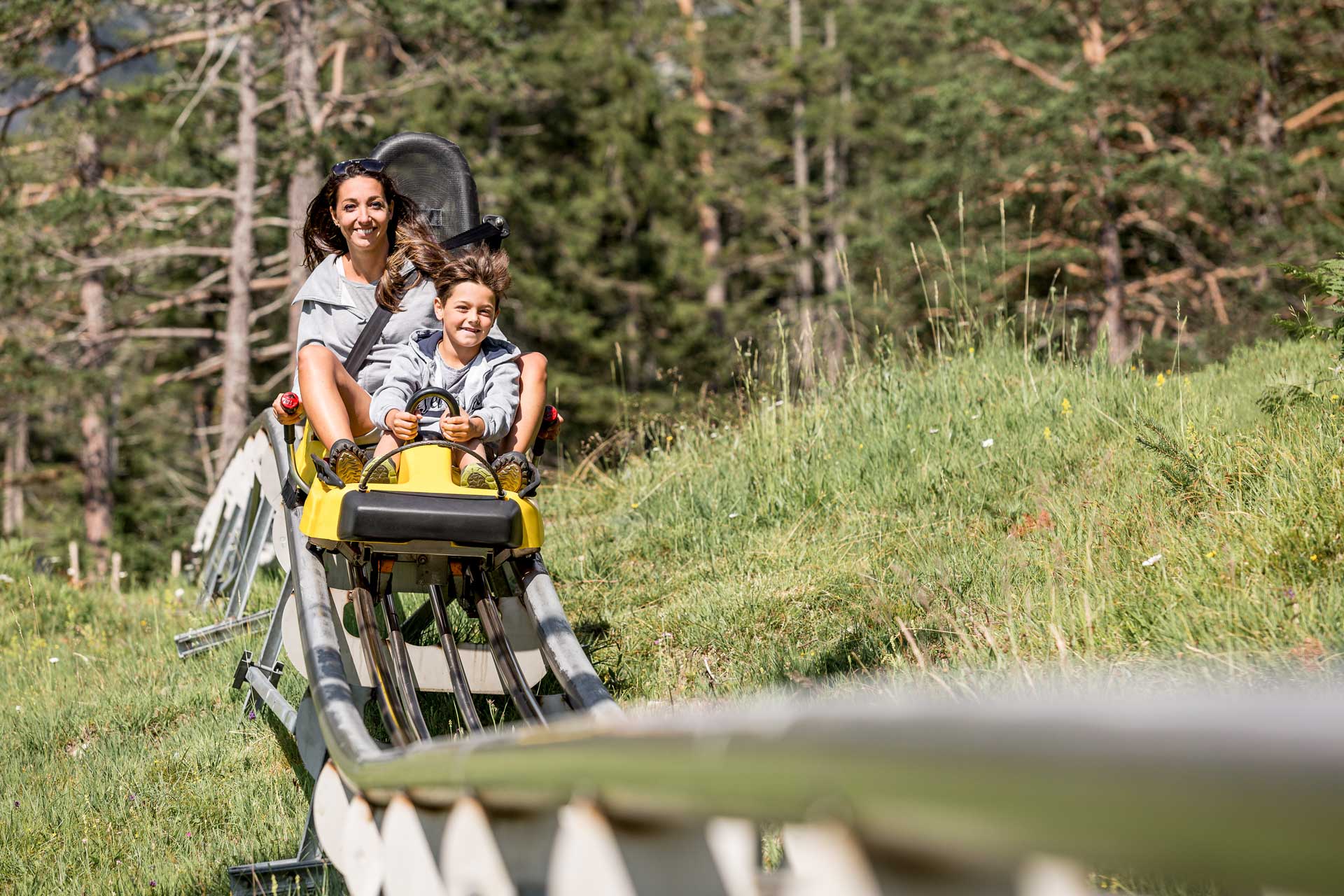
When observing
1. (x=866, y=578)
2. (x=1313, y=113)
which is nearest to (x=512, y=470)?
(x=866, y=578)

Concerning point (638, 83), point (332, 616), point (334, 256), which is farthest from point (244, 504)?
point (638, 83)

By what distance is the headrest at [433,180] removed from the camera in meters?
4.87

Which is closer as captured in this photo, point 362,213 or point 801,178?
point 362,213

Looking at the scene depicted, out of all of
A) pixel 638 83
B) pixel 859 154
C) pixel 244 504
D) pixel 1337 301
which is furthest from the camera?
pixel 859 154

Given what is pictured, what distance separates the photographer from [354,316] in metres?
4.43

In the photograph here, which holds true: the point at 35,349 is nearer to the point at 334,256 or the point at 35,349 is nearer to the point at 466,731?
the point at 334,256

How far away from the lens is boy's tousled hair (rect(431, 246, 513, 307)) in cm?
393

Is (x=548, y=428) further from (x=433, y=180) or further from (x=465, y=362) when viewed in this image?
(x=433, y=180)

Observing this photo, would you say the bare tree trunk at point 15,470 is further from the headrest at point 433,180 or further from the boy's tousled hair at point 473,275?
the boy's tousled hair at point 473,275

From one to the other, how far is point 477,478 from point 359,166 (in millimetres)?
1795

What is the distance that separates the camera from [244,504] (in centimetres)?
589

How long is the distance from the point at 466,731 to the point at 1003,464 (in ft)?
8.15

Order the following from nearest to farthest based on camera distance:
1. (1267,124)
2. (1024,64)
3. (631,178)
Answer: (1267,124) → (1024,64) → (631,178)

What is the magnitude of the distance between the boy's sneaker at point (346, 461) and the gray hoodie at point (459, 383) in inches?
14.1
